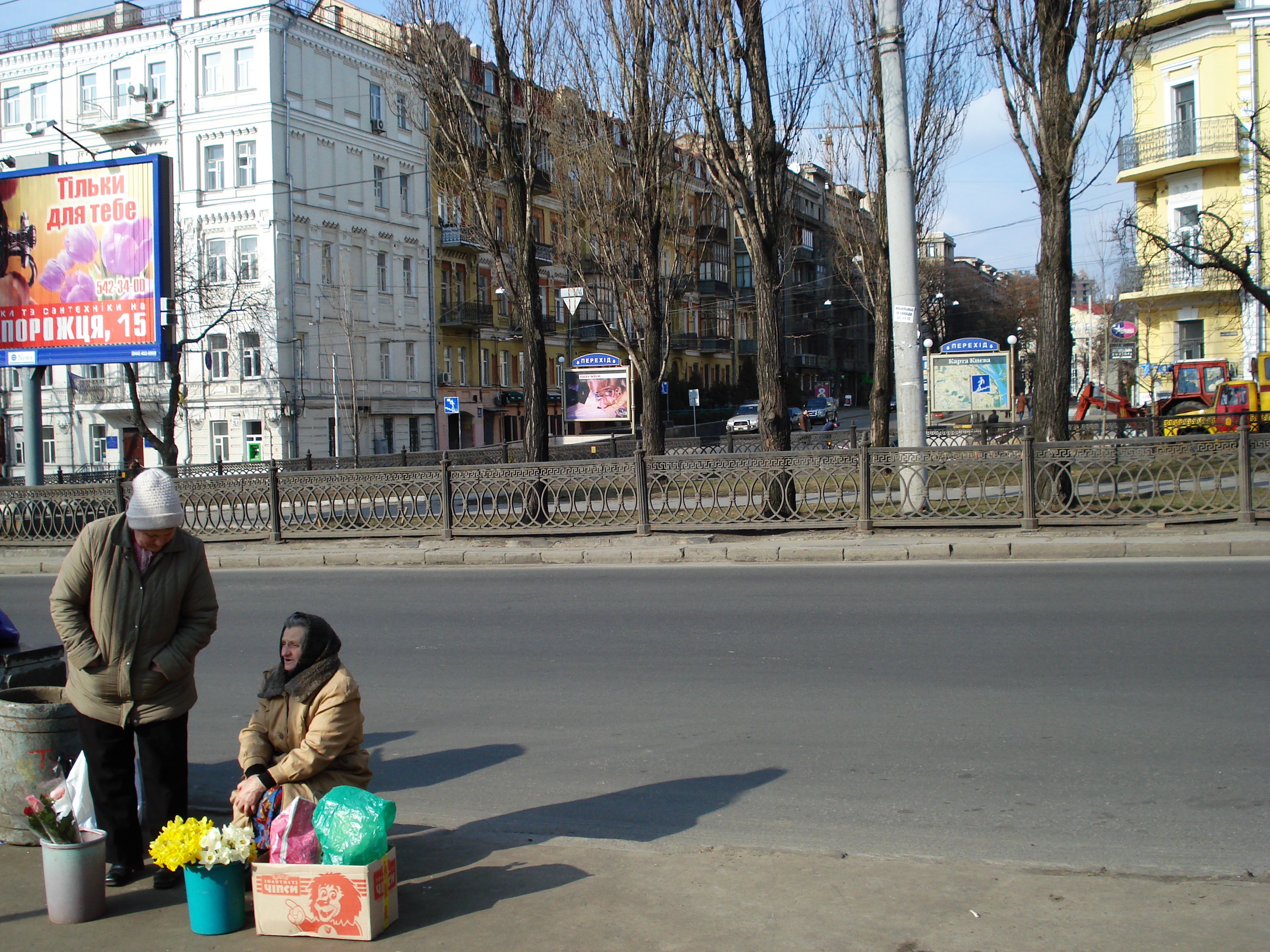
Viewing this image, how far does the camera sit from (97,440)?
45938 mm

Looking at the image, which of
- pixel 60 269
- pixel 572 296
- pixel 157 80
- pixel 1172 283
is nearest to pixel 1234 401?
pixel 1172 283

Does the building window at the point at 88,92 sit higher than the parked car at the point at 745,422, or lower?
higher

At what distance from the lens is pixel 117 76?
44438 mm

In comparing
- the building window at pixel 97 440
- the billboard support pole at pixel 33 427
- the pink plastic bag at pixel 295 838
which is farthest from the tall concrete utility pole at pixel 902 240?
the building window at pixel 97 440

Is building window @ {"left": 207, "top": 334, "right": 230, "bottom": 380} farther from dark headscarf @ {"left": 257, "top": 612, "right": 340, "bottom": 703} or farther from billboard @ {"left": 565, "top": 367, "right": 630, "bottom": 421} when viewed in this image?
dark headscarf @ {"left": 257, "top": 612, "right": 340, "bottom": 703}

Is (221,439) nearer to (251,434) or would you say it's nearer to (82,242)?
(251,434)

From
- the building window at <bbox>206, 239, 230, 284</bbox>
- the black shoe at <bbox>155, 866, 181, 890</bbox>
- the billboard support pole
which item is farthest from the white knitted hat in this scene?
the building window at <bbox>206, 239, 230, 284</bbox>

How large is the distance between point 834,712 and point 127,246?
14.5 meters

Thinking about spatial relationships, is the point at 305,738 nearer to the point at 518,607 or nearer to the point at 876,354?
the point at 518,607

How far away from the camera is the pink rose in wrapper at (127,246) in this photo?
53.7ft

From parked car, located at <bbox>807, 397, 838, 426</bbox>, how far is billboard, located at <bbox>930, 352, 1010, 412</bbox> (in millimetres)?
26274

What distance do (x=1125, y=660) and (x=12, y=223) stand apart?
17.3 metres

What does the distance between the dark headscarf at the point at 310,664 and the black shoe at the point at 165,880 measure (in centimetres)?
76

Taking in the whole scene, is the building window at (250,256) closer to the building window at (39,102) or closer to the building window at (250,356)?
the building window at (250,356)
